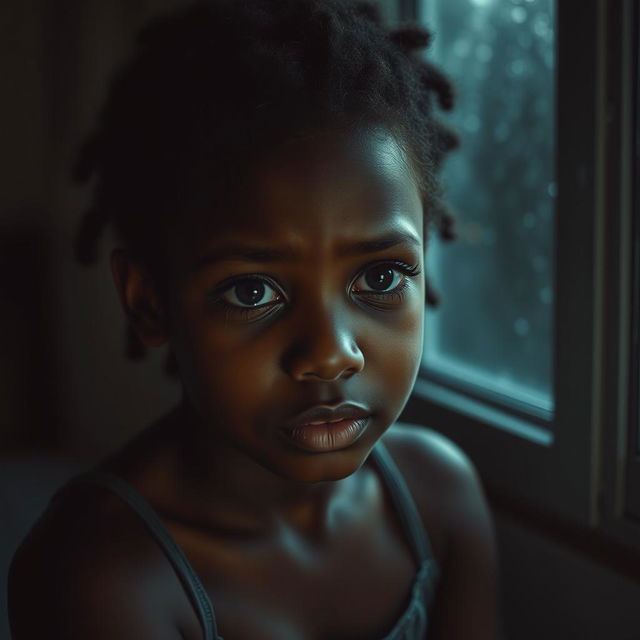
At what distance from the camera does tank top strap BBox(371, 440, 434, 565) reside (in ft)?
3.14

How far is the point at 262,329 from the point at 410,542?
355 mm

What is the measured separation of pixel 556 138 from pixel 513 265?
0.24 m

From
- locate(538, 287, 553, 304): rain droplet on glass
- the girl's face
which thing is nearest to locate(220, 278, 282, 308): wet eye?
the girl's face

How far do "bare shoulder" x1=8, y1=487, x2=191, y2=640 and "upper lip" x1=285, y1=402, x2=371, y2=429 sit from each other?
0.21 meters

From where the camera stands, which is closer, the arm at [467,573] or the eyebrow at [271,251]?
the eyebrow at [271,251]

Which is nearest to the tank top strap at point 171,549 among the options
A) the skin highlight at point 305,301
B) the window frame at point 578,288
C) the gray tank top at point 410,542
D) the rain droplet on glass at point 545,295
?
the gray tank top at point 410,542

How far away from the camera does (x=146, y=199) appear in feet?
2.67

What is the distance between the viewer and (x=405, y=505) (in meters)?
0.97

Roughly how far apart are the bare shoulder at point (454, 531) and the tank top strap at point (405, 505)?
14 mm

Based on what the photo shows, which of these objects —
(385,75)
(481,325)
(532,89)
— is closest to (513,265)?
(481,325)

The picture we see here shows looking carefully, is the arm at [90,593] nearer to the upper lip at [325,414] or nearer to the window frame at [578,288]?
the upper lip at [325,414]

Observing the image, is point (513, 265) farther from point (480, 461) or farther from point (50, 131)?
point (50, 131)

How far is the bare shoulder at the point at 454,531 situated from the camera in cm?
95

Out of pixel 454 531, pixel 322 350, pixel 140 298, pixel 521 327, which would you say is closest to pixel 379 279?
pixel 322 350
